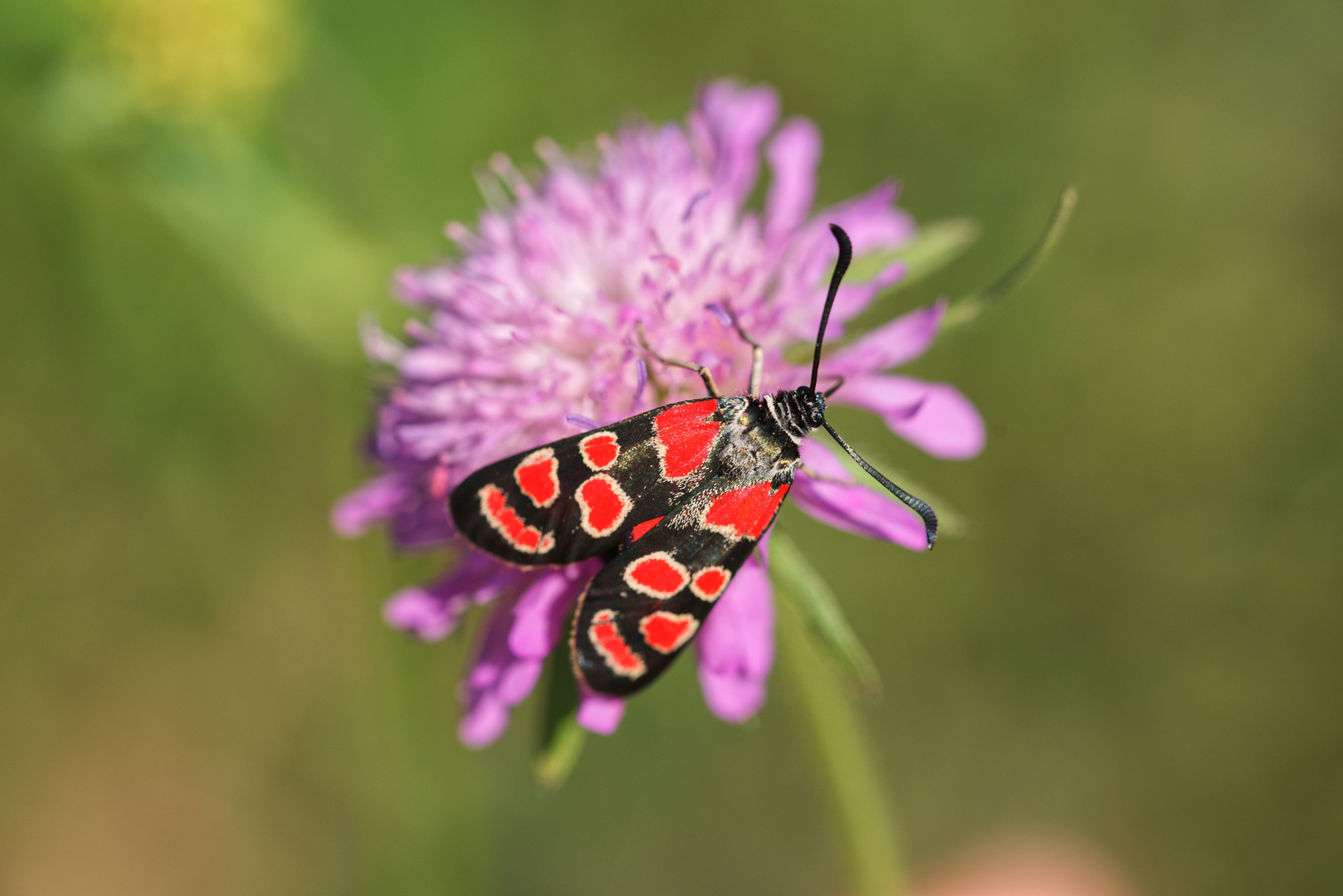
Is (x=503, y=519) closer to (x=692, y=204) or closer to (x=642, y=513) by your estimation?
(x=642, y=513)

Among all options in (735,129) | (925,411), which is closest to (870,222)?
(735,129)

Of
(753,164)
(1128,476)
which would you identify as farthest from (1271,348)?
(753,164)

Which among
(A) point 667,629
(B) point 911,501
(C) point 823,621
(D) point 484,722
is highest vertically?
(B) point 911,501

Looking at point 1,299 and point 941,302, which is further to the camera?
point 1,299

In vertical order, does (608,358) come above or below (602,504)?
above

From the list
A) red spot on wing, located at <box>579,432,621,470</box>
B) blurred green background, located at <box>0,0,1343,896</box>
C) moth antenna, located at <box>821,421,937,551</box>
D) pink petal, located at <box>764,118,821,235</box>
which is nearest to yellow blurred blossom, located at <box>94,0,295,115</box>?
blurred green background, located at <box>0,0,1343,896</box>

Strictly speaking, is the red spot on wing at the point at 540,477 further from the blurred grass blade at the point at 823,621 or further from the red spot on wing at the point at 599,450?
the blurred grass blade at the point at 823,621

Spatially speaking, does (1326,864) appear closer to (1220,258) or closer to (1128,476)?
(1128,476)

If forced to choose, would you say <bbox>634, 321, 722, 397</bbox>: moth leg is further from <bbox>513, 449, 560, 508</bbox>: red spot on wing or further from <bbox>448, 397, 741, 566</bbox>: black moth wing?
<bbox>513, 449, 560, 508</bbox>: red spot on wing
